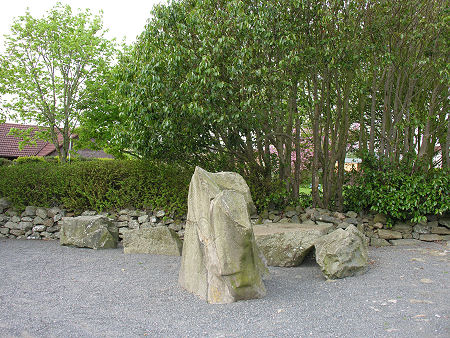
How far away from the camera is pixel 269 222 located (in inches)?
327

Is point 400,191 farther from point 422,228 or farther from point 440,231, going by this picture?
point 440,231

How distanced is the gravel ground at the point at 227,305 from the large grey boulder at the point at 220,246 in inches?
7.3

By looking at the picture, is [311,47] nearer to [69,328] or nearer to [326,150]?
[326,150]

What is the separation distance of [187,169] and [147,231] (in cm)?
184

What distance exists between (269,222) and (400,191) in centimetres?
275

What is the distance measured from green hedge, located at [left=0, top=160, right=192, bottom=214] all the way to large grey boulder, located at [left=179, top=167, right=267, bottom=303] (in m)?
3.70

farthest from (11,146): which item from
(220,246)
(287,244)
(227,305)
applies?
(227,305)

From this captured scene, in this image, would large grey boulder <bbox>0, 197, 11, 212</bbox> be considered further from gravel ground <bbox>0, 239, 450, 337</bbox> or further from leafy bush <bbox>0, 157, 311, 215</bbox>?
gravel ground <bbox>0, 239, 450, 337</bbox>

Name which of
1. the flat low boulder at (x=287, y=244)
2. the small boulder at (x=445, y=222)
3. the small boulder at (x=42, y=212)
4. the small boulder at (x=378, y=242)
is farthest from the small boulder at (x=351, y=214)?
the small boulder at (x=42, y=212)

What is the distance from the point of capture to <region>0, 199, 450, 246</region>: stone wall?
25.9 feet

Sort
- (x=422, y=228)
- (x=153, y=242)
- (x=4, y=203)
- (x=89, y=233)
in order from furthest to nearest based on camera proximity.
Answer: (x=4, y=203) < (x=89, y=233) < (x=422, y=228) < (x=153, y=242)

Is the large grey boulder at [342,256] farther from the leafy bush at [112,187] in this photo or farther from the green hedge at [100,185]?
the green hedge at [100,185]

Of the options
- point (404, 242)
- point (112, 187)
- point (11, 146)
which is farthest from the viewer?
point (11, 146)

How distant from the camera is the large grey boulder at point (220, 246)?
14.6 ft
